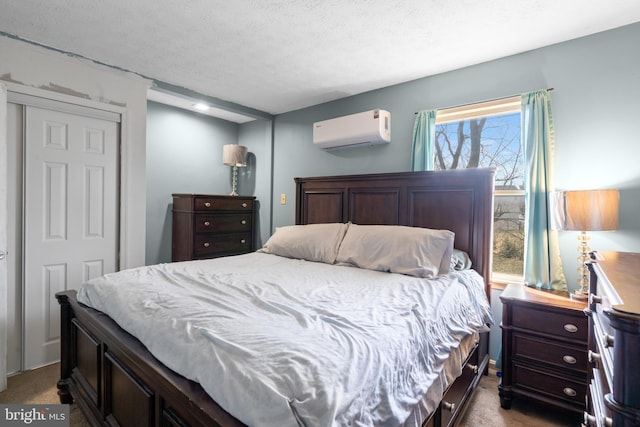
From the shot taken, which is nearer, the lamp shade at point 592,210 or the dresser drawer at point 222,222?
the lamp shade at point 592,210

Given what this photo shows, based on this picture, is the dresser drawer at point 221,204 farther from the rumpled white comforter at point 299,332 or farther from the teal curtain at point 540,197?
the teal curtain at point 540,197

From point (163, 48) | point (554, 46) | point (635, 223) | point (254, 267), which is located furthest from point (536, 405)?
point (163, 48)

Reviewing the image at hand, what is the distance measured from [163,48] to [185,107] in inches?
59.6

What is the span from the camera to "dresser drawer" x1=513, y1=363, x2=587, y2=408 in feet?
5.88

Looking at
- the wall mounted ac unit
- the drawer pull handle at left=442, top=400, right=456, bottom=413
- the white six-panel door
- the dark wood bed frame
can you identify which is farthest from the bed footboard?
the wall mounted ac unit

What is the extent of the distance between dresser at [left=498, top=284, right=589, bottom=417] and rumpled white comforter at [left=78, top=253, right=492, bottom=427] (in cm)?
22

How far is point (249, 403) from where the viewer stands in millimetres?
796

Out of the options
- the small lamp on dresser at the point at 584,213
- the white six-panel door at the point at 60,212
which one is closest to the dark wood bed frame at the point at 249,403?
the small lamp on dresser at the point at 584,213

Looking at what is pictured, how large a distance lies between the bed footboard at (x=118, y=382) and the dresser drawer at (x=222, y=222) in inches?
63.6

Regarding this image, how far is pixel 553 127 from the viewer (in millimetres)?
2207

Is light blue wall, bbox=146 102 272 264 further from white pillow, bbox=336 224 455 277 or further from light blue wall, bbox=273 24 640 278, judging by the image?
light blue wall, bbox=273 24 640 278

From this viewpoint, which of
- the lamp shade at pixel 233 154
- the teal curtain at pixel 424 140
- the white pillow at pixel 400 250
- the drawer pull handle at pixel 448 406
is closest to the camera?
the drawer pull handle at pixel 448 406

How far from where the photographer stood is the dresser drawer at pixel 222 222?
138 inches

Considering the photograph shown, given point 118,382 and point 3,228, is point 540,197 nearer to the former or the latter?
point 118,382
